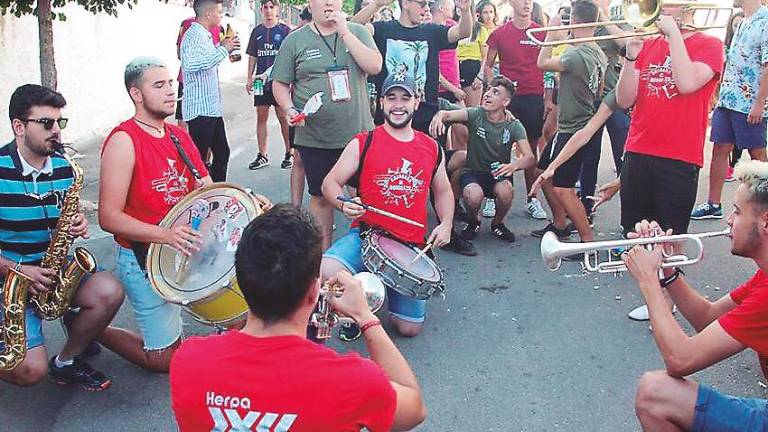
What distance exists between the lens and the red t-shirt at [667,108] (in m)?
4.08

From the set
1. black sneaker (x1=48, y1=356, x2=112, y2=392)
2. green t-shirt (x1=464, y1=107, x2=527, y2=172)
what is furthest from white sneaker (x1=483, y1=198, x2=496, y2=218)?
black sneaker (x1=48, y1=356, x2=112, y2=392)

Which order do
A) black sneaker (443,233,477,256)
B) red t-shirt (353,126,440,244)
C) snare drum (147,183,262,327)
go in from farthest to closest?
black sneaker (443,233,477,256), red t-shirt (353,126,440,244), snare drum (147,183,262,327)

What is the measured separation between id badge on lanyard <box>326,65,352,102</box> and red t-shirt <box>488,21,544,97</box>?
2391 mm

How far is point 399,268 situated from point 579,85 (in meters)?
2.68

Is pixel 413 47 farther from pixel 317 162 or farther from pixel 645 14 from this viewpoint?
pixel 645 14

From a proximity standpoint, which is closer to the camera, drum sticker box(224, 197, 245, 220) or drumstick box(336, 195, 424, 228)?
drum sticker box(224, 197, 245, 220)

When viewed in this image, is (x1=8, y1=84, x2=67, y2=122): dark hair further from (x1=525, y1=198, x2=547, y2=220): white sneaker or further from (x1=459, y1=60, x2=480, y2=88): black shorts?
(x1=459, y1=60, x2=480, y2=88): black shorts

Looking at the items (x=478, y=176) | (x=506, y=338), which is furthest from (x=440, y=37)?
(x=506, y=338)

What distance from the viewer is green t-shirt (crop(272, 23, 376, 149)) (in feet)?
16.4

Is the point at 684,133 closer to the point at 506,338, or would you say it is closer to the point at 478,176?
the point at 506,338

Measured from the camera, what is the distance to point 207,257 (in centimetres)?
335

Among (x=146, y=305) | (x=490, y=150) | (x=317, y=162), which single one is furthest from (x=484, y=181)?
(x=146, y=305)

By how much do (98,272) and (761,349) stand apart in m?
3.01

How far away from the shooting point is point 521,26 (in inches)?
273
